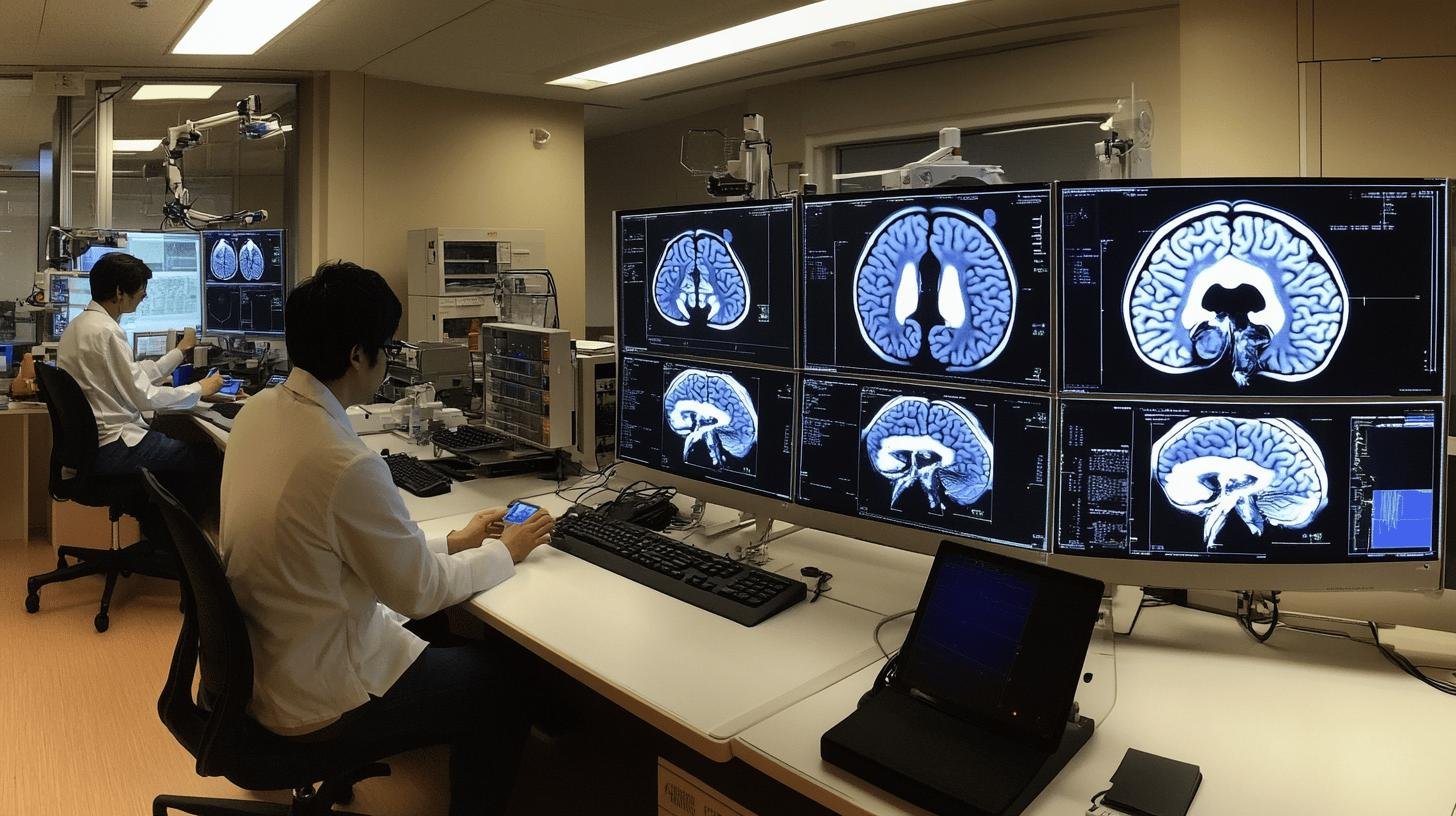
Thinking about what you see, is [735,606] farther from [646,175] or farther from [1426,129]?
[646,175]

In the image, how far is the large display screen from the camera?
4.37ft

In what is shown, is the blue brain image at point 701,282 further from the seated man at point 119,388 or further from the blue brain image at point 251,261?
the blue brain image at point 251,261

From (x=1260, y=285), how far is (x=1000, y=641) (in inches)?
24.8

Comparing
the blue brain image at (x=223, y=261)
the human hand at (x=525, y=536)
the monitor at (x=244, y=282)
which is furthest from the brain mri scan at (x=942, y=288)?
the blue brain image at (x=223, y=261)

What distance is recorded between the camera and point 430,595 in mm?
1597

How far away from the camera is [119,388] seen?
371 centimetres

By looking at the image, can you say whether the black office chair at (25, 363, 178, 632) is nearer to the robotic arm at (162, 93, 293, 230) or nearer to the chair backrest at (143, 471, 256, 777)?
the robotic arm at (162, 93, 293, 230)

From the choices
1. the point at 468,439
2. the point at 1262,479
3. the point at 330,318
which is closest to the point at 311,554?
the point at 330,318

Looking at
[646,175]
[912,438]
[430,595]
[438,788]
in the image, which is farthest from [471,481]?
[646,175]

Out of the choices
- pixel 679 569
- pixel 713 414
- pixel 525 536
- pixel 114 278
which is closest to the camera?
pixel 679 569

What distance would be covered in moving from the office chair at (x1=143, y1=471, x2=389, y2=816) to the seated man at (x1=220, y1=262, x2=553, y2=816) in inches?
1.5

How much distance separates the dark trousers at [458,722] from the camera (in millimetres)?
1644

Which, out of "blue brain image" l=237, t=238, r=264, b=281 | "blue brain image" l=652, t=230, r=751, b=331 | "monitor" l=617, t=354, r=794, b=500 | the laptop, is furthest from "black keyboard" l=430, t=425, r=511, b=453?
"blue brain image" l=237, t=238, r=264, b=281

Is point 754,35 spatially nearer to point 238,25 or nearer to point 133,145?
point 238,25
